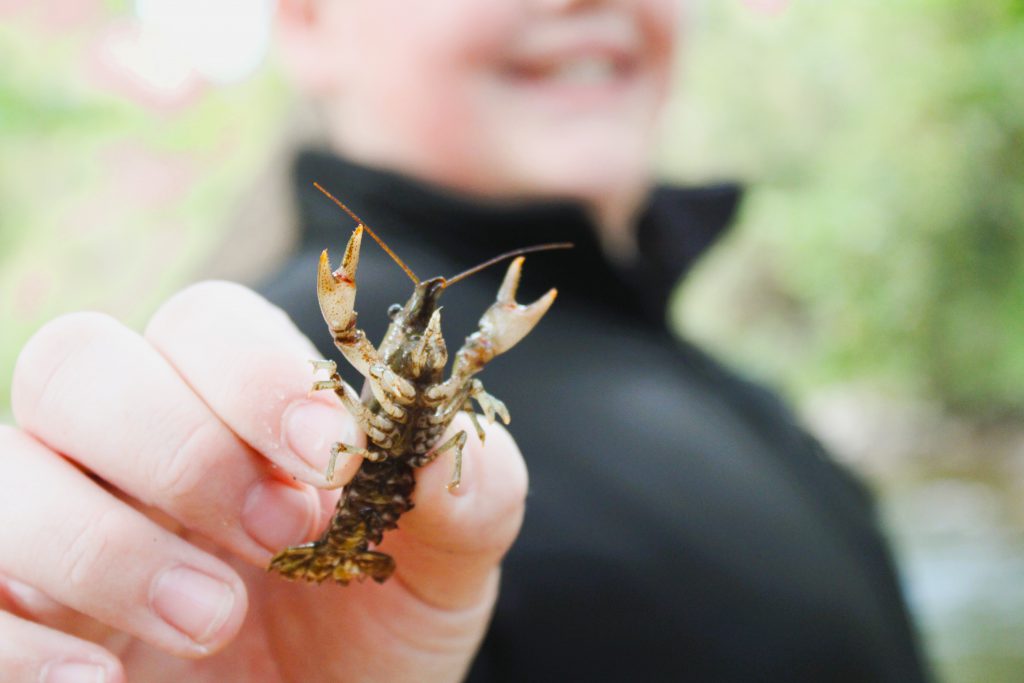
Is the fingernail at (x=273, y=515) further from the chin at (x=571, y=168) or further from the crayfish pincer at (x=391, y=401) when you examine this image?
the chin at (x=571, y=168)

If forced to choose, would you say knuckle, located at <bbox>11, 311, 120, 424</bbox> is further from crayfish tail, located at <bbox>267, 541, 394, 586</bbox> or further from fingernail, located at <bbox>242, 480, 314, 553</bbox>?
crayfish tail, located at <bbox>267, 541, 394, 586</bbox>

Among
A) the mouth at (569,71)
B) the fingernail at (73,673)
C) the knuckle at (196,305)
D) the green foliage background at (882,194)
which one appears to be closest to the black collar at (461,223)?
the mouth at (569,71)

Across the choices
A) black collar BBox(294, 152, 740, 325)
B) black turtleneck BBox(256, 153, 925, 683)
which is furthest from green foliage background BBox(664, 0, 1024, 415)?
black turtleneck BBox(256, 153, 925, 683)

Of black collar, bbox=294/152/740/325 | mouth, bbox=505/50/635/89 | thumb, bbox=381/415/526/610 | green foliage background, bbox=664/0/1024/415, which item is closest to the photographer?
thumb, bbox=381/415/526/610

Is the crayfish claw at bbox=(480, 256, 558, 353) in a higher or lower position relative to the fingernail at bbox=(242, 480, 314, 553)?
higher

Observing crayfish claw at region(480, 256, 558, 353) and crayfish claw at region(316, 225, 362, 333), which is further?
crayfish claw at region(480, 256, 558, 353)

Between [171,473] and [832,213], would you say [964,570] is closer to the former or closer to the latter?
[832,213]

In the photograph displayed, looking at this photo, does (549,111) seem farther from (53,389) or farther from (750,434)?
(53,389)
